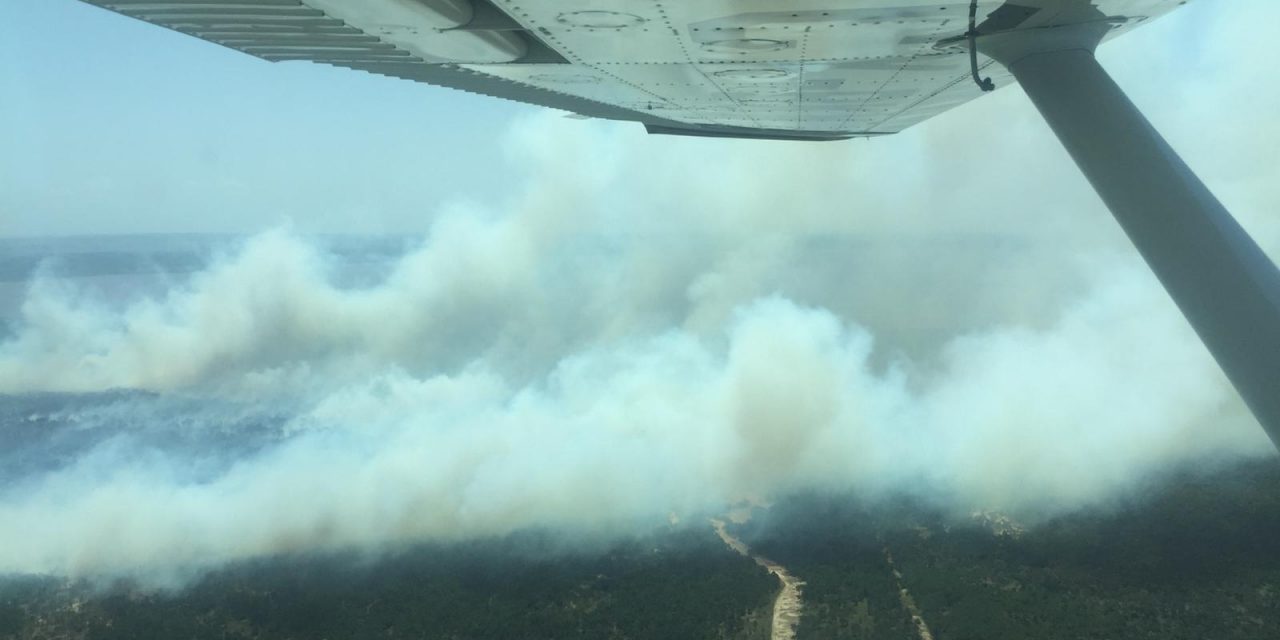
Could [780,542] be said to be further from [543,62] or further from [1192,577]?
[543,62]

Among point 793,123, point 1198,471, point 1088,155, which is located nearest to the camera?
point 1088,155

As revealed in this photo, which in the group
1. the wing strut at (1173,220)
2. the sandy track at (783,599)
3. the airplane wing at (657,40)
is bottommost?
the sandy track at (783,599)

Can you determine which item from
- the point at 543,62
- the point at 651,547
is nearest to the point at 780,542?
the point at 651,547

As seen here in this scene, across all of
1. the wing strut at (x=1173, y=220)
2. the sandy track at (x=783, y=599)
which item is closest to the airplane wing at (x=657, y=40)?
the wing strut at (x=1173, y=220)

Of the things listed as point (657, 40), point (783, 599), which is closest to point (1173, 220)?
point (657, 40)

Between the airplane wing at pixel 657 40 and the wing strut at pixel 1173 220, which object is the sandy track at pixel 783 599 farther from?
the wing strut at pixel 1173 220

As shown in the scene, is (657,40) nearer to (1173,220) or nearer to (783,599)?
(1173,220)

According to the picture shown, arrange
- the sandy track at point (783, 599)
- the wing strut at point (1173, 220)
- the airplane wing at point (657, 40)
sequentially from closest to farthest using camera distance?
the wing strut at point (1173, 220) < the airplane wing at point (657, 40) < the sandy track at point (783, 599)

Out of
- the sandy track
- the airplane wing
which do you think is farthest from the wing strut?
the sandy track
